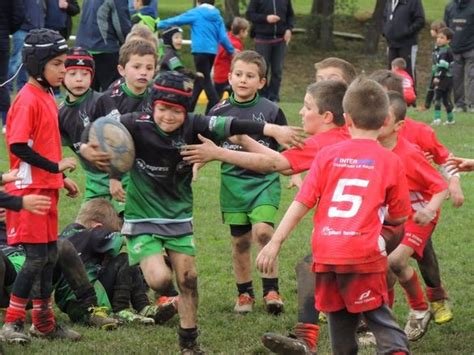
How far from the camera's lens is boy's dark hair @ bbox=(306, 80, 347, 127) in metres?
6.39

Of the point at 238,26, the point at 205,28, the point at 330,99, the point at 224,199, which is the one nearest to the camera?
the point at 330,99

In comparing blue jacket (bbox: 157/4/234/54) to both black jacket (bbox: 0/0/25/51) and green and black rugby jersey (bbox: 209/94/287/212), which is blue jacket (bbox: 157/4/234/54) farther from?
green and black rugby jersey (bbox: 209/94/287/212)

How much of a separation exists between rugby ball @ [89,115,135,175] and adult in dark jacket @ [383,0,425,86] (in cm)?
1429

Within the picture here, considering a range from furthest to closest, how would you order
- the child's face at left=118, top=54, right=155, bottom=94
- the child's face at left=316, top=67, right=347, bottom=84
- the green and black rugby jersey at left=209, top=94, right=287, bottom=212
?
the child's face at left=118, top=54, right=155, bottom=94
the green and black rugby jersey at left=209, top=94, right=287, bottom=212
the child's face at left=316, top=67, right=347, bottom=84

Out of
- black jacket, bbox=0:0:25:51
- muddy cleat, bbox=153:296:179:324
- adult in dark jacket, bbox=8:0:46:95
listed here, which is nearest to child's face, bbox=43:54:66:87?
muddy cleat, bbox=153:296:179:324

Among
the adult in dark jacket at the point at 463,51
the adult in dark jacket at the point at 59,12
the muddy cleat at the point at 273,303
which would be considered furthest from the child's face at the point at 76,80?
the adult in dark jacket at the point at 463,51

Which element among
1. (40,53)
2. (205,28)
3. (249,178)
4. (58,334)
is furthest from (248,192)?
(205,28)

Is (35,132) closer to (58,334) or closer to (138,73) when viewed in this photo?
(58,334)

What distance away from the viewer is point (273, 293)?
7570 millimetres

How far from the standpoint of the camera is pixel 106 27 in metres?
14.3

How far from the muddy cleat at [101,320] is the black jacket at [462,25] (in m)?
14.4

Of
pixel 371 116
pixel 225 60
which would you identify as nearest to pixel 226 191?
pixel 371 116

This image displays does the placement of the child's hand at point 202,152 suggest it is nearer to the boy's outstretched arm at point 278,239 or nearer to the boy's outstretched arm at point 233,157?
the boy's outstretched arm at point 233,157

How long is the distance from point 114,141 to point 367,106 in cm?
153
